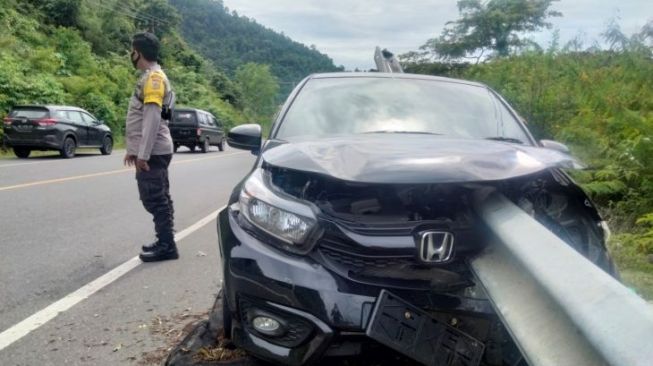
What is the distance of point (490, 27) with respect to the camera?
28.8 meters

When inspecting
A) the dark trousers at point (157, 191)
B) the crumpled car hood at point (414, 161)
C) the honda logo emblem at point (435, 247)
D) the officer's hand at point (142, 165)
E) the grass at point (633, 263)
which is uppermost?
the crumpled car hood at point (414, 161)

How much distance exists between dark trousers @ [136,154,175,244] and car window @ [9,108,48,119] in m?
13.7

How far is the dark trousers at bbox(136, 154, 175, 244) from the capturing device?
4.98 metres

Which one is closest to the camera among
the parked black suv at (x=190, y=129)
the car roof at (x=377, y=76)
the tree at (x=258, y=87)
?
the car roof at (x=377, y=76)

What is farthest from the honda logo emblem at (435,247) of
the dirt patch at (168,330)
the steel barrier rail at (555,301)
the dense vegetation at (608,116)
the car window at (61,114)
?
the car window at (61,114)

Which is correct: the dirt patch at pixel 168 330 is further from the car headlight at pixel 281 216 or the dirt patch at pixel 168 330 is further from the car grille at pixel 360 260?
the car grille at pixel 360 260

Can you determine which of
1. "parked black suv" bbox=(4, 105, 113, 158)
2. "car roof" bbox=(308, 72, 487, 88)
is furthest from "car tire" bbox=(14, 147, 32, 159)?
"car roof" bbox=(308, 72, 487, 88)

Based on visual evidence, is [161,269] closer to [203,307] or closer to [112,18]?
[203,307]

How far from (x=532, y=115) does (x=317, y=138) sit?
7907mm

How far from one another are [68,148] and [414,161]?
1765 cm

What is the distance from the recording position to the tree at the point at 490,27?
94.2 feet

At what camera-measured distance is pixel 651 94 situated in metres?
9.53

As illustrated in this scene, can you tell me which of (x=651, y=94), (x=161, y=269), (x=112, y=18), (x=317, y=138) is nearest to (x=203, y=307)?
(x=161, y=269)

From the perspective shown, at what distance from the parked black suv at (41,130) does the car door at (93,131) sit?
0.78 metres
